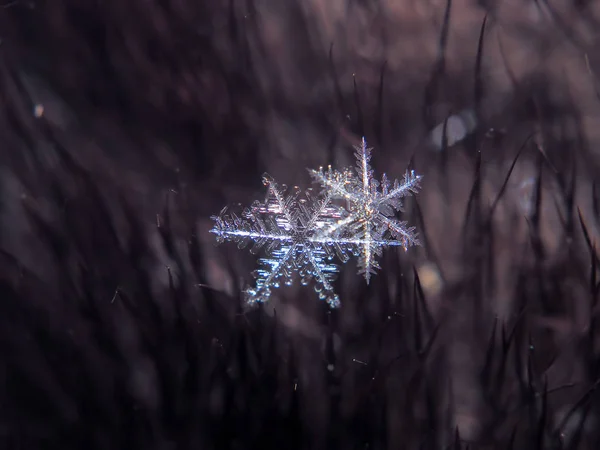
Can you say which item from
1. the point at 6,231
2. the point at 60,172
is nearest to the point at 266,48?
the point at 60,172

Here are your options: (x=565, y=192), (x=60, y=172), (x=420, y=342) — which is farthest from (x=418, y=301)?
(x=60, y=172)

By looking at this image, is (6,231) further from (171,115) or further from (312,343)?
(312,343)

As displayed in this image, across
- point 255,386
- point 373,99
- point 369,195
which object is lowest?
point 255,386

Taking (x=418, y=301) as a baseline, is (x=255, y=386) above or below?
below
